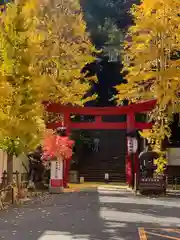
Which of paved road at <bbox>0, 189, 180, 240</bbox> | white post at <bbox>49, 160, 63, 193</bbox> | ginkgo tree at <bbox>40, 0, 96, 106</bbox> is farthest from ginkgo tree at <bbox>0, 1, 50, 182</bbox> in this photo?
ginkgo tree at <bbox>40, 0, 96, 106</bbox>

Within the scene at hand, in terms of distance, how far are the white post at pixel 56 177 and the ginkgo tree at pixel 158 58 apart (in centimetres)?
555

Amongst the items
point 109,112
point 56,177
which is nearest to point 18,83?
point 56,177

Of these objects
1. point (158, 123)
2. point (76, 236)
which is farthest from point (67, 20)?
point (76, 236)

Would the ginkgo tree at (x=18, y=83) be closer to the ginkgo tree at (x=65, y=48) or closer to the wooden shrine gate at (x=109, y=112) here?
the ginkgo tree at (x=65, y=48)

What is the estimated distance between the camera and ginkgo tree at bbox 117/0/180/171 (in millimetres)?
25031

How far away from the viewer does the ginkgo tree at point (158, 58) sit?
25.0m

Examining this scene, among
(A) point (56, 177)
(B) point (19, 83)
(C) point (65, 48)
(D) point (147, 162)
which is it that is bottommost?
(A) point (56, 177)

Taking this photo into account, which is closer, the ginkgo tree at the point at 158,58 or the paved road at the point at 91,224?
the paved road at the point at 91,224

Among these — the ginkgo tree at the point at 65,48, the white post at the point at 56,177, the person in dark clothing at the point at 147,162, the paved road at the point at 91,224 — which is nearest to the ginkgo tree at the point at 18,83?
the paved road at the point at 91,224

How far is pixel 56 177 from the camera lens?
85.4 feet

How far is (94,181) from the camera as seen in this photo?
37281 mm

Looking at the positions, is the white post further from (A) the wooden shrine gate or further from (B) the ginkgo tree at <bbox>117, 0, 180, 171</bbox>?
(B) the ginkgo tree at <bbox>117, 0, 180, 171</bbox>

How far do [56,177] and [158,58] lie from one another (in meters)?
9.14

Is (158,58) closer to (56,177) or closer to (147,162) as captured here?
(147,162)
